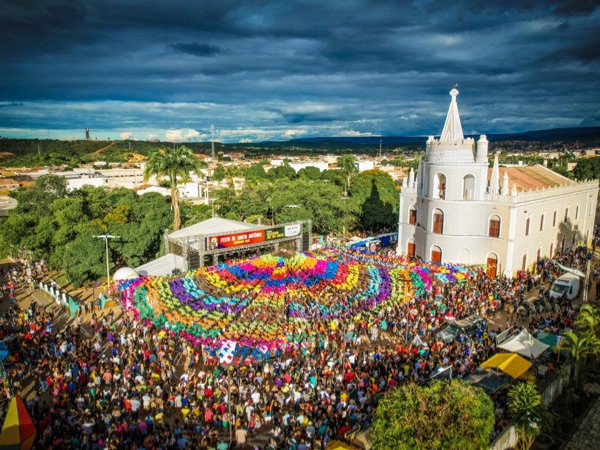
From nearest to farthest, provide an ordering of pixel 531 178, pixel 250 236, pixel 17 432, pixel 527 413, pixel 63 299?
1. pixel 17 432
2. pixel 527 413
3. pixel 63 299
4. pixel 250 236
5. pixel 531 178

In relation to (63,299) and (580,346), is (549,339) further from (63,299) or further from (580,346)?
(63,299)

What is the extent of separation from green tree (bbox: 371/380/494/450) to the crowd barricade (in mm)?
22652

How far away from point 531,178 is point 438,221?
37.0ft

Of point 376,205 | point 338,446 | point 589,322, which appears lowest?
point 338,446

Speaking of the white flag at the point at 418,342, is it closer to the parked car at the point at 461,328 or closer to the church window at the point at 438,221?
the parked car at the point at 461,328

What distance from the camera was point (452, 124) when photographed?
3819 centimetres

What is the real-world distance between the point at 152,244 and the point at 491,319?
1090 inches

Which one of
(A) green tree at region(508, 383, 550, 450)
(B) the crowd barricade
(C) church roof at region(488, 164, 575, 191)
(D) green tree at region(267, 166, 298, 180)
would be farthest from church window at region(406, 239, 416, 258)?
(D) green tree at region(267, 166, 298, 180)

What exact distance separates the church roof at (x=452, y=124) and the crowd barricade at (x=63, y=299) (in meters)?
29.3

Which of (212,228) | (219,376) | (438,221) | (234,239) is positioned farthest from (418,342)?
(212,228)

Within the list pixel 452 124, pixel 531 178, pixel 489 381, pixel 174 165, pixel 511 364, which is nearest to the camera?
pixel 489 381

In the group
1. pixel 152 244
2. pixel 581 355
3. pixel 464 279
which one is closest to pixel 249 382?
pixel 581 355

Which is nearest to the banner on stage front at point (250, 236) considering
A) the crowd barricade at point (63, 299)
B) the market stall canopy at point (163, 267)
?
the market stall canopy at point (163, 267)

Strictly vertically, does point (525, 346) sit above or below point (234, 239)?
below
